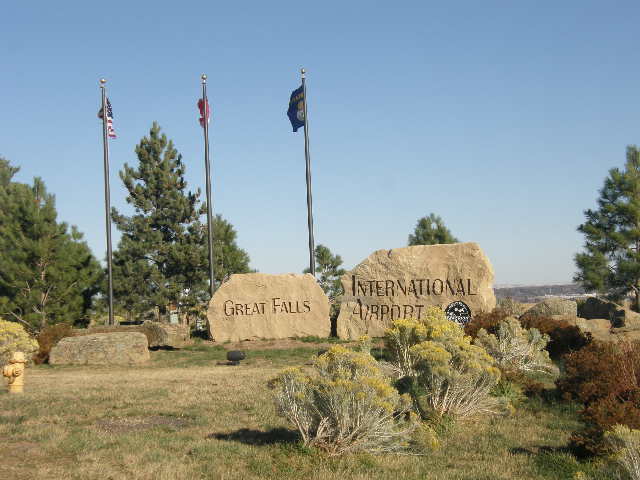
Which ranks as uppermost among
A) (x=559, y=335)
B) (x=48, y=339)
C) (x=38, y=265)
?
(x=38, y=265)

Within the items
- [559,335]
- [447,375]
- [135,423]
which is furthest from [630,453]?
[559,335]

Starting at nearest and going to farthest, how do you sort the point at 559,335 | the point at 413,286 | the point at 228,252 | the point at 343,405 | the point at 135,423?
the point at 343,405
the point at 135,423
the point at 559,335
the point at 413,286
the point at 228,252

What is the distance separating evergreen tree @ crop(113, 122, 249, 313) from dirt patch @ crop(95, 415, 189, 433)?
2329 centimetres

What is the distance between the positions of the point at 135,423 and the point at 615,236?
102ft

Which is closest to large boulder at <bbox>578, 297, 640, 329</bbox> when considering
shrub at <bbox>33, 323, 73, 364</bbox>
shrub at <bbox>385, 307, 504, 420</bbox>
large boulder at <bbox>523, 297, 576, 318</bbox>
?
large boulder at <bbox>523, 297, 576, 318</bbox>

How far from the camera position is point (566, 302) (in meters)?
22.6

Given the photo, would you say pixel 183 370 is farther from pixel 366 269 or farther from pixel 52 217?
pixel 52 217

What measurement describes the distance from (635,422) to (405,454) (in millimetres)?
2337

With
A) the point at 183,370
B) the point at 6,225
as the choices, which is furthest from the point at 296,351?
the point at 6,225

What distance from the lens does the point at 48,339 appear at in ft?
61.4

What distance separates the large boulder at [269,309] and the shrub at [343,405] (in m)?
15.9

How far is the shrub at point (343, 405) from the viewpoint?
6.46m

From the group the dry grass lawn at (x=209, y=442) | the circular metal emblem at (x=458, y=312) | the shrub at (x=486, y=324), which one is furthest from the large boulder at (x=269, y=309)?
the dry grass lawn at (x=209, y=442)

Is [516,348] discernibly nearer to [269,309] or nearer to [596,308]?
[269,309]
